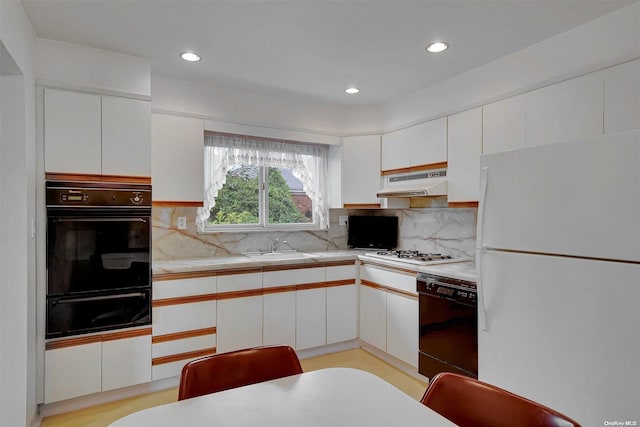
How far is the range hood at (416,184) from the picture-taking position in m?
3.05

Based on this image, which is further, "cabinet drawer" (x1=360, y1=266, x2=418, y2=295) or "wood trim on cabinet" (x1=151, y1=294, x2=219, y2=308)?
"cabinet drawer" (x1=360, y1=266, x2=418, y2=295)

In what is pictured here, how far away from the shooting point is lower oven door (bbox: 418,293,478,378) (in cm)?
239

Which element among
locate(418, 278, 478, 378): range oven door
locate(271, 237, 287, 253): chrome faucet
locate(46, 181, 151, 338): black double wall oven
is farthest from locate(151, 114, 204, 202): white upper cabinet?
locate(418, 278, 478, 378): range oven door

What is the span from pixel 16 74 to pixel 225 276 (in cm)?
181

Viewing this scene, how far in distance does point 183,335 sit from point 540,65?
3.13 m

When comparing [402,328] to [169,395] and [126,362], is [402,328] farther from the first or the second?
[126,362]

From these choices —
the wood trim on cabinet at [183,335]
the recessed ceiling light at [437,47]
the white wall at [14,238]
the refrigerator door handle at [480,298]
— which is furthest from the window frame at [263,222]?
the refrigerator door handle at [480,298]

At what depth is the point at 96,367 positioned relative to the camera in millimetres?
2459

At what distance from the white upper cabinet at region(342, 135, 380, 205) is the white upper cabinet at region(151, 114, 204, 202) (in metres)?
1.47

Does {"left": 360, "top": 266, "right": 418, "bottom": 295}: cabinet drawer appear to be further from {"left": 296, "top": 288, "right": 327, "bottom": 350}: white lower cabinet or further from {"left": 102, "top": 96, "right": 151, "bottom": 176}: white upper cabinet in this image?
{"left": 102, "top": 96, "right": 151, "bottom": 176}: white upper cabinet

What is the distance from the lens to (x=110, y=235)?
8.24 ft

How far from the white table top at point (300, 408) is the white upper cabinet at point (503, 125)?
2049 millimetres

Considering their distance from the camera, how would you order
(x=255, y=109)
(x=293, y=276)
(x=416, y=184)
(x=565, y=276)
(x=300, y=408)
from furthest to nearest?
(x=255, y=109) < (x=416, y=184) < (x=293, y=276) < (x=565, y=276) < (x=300, y=408)

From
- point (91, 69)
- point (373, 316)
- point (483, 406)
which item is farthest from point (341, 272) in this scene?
point (91, 69)
